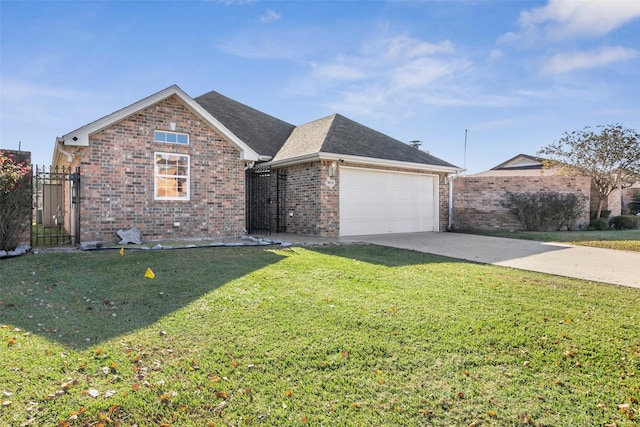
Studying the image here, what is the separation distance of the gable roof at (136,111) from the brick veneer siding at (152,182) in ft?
0.70

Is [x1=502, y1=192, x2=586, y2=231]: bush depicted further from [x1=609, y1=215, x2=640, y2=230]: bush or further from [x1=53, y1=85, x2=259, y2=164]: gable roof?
[x1=53, y1=85, x2=259, y2=164]: gable roof

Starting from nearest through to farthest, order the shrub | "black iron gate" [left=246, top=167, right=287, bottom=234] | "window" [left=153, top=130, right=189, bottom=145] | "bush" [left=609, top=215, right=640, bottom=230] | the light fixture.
A: the shrub < "window" [left=153, top=130, right=189, bottom=145] < the light fixture < "black iron gate" [left=246, top=167, right=287, bottom=234] < "bush" [left=609, top=215, right=640, bottom=230]

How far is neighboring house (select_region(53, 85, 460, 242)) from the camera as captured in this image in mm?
10555

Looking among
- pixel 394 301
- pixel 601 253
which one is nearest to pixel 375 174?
pixel 601 253

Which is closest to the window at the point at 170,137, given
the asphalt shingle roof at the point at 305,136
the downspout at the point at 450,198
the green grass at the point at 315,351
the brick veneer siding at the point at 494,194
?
the asphalt shingle roof at the point at 305,136

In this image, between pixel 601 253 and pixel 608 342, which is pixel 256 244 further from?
pixel 601 253

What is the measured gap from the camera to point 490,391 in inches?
122

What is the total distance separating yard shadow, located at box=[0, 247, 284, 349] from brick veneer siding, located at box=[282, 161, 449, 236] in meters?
4.45

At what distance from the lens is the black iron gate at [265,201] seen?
15.6m

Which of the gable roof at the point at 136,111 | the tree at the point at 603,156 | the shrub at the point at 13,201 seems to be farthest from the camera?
the tree at the point at 603,156

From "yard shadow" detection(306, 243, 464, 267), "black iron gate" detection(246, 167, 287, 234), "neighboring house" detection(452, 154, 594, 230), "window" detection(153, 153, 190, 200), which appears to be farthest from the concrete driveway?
"window" detection(153, 153, 190, 200)

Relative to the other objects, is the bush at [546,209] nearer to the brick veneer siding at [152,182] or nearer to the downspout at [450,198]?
the downspout at [450,198]

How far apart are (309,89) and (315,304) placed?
13.9 m

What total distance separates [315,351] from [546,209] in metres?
16.4
